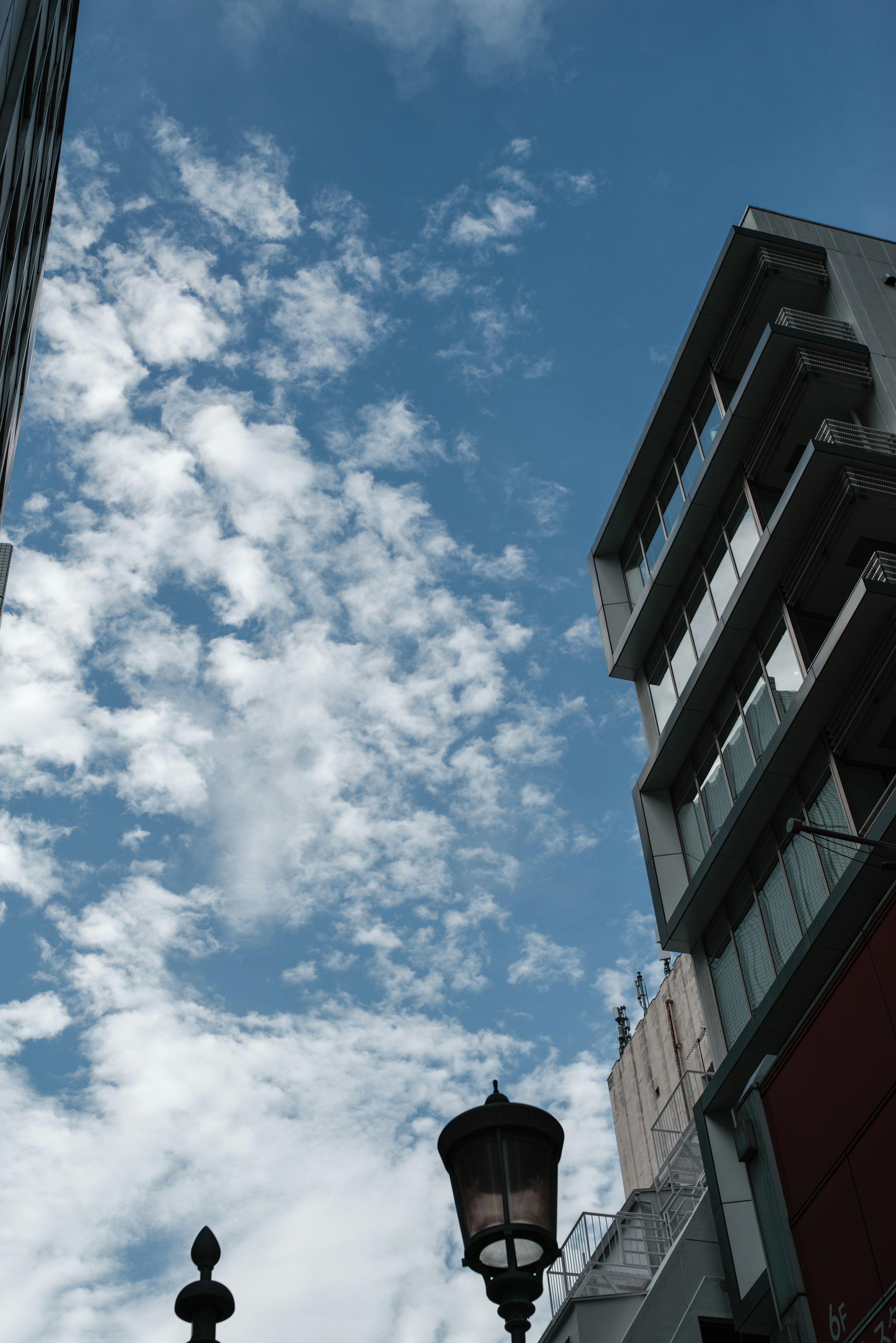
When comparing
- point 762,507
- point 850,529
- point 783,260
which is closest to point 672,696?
point 762,507

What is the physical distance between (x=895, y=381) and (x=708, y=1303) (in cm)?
1826

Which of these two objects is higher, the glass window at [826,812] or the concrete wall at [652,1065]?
the concrete wall at [652,1065]

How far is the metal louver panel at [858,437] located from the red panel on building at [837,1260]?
533 inches

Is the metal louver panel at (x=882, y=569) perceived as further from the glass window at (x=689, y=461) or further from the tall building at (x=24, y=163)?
the tall building at (x=24, y=163)

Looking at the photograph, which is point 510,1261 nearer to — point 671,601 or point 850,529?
point 850,529

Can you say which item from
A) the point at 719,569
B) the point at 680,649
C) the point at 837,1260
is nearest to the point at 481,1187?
the point at 837,1260

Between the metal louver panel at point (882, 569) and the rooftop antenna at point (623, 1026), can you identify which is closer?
the metal louver panel at point (882, 569)

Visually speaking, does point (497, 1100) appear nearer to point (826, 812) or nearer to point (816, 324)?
point (826, 812)

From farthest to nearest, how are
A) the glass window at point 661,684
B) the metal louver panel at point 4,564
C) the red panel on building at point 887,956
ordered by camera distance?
the metal louver panel at point 4,564, the glass window at point 661,684, the red panel on building at point 887,956

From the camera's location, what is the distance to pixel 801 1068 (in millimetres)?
18062

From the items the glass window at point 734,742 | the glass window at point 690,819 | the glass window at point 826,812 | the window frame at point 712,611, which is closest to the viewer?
the glass window at point 826,812

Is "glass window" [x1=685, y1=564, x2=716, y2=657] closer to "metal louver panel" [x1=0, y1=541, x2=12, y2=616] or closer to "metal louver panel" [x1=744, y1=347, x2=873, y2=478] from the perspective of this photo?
"metal louver panel" [x1=744, y1=347, x2=873, y2=478]

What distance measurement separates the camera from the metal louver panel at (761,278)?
27.3 meters

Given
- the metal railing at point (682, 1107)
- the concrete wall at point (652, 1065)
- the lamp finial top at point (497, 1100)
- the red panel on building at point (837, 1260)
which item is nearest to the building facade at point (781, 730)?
the red panel on building at point (837, 1260)
